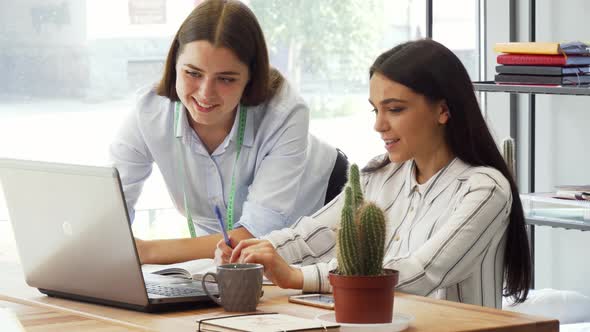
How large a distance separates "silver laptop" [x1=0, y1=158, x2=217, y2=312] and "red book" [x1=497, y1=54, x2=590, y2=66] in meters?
1.64

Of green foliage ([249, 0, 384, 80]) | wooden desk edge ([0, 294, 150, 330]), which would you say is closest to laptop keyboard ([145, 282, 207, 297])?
wooden desk edge ([0, 294, 150, 330])

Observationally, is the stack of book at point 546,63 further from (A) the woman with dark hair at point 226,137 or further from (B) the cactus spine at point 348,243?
(B) the cactus spine at point 348,243

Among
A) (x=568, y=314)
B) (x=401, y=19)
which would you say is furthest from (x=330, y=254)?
(x=401, y=19)

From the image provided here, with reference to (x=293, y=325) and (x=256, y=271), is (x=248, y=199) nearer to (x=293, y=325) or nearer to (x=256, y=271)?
(x=256, y=271)

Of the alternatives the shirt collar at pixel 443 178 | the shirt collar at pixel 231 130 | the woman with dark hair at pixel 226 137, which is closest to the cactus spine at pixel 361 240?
the shirt collar at pixel 443 178

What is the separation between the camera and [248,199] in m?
2.52

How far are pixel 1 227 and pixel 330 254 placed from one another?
6.53 ft

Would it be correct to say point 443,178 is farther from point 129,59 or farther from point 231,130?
point 129,59

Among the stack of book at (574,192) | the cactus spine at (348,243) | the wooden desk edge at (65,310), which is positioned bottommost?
the stack of book at (574,192)

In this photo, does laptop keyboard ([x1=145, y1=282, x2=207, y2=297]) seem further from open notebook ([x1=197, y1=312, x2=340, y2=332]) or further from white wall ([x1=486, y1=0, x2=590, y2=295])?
white wall ([x1=486, y1=0, x2=590, y2=295])

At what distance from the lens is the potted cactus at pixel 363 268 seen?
1.57 m

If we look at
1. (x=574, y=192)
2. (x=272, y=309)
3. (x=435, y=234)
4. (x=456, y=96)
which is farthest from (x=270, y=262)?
(x=574, y=192)

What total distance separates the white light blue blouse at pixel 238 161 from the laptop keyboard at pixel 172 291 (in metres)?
0.63

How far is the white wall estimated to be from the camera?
3.73m
